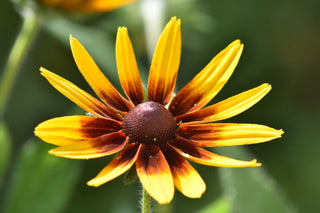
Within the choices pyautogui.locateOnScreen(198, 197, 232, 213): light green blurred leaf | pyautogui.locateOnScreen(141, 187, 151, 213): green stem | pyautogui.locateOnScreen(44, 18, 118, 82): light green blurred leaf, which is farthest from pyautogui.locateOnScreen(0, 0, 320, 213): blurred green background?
pyautogui.locateOnScreen(141, 187, 151, 213): green stem

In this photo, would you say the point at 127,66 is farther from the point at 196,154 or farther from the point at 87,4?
the point at 87,4

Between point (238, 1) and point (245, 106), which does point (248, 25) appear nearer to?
point (238, 1)

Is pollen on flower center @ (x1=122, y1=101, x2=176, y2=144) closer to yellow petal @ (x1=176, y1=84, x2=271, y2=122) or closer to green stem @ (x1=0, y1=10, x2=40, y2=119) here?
yellow petal @ (x1=176, y1=84, x2=271, y2=122)

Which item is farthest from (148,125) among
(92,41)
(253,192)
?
(92,41)

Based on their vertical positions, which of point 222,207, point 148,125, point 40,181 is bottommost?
point 222,207

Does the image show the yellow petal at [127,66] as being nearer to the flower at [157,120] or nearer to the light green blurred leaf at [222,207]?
the flower at [157,120]
